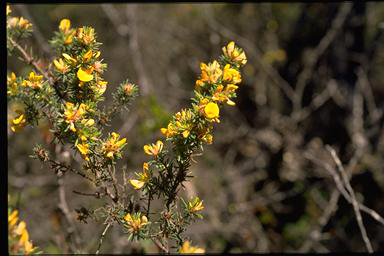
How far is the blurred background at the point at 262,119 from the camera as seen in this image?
3.98m

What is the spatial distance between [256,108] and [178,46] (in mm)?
1244

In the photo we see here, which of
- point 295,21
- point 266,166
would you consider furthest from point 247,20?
point 266,166

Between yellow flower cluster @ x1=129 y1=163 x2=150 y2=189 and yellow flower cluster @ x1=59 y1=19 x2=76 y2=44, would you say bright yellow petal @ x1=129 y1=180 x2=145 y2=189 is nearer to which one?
yellow flower cluster @ x1=129 y1=163 x2=150 y2=189

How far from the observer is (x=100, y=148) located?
143 centimetres

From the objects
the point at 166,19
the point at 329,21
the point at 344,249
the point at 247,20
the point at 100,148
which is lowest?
the point at 344,249


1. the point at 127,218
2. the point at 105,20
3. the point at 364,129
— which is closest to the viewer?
the point at 127,218

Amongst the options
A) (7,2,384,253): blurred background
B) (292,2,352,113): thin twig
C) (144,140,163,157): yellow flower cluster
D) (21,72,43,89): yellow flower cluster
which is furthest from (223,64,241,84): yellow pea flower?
(292,2,352,113): thin twig

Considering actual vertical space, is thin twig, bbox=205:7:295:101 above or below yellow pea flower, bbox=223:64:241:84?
above

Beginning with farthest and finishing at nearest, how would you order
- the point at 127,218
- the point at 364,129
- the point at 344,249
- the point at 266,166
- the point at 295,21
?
1. the point at 295,21
2. the point at 266,166
3. the point at 364,129
4. the point at 344,249
5. the point at 127,218

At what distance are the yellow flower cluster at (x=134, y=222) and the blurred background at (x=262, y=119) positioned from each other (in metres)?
1.94

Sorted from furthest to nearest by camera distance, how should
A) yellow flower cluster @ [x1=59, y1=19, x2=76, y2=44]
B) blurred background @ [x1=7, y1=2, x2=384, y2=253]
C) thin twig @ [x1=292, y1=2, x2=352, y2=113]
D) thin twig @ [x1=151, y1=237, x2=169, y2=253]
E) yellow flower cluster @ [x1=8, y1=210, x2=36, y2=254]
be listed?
thin twig @ [x1=292, y1=2, x2=352, y2=113] < blurred background @ [x1=7, y1=2, x2=384, y2=253] < yellow flower cluster @ [x1=59, y1=19, x2=76, y2=44] < thin twig @ [x1=151, y1=237, x2=169, y2=253] < yellow flower cluster @ [x1=8, y1=210, x2=36, y2=254]

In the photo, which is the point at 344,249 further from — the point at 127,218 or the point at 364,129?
the point at 127,218

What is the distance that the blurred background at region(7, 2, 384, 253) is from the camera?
3982mm

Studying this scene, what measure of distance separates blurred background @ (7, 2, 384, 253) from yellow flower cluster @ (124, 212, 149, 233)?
1.94 metres
